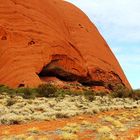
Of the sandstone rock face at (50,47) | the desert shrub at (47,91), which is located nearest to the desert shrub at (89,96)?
the desert shrub at (47,91)

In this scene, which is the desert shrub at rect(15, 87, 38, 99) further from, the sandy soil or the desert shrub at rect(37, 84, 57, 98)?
the sandy soil

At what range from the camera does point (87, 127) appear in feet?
48.8

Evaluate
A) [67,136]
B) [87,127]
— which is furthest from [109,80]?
[67,136]

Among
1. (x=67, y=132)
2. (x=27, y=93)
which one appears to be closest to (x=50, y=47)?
(x=27, y=93)

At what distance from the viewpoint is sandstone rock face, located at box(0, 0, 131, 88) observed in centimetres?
3941

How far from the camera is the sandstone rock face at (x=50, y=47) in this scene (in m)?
39.4

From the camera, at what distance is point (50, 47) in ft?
142

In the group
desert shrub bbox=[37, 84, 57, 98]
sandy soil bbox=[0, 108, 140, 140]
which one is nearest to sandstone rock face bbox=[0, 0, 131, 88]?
desert shrub bbox=[37, 84, 57, 98]

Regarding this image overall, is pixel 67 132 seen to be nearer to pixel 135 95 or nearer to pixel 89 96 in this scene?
pixel 89 96

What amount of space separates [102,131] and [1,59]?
1059 inches

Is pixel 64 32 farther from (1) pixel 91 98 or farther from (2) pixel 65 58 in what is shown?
(1) pixel 91 98

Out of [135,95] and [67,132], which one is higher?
[135,95]

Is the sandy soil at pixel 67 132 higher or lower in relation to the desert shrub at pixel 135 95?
lower

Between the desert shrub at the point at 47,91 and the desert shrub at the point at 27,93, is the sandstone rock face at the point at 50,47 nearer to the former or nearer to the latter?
the desert shrub at the point at 47,91
